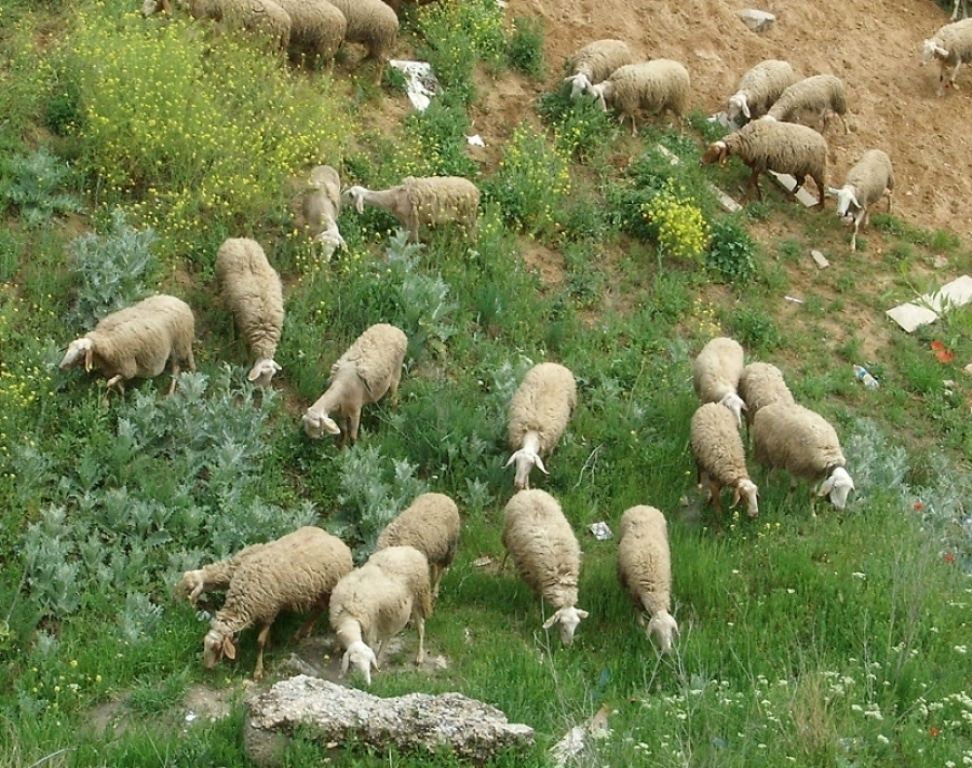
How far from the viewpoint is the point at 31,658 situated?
8797 mm

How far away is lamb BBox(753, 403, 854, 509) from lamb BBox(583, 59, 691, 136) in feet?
17.5

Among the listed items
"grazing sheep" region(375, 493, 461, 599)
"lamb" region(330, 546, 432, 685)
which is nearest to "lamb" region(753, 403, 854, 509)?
"grazing sheep" region(375, 493, 461, 599)

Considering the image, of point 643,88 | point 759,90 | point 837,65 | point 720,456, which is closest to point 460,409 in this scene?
point 720,456

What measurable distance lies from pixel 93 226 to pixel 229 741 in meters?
5.76

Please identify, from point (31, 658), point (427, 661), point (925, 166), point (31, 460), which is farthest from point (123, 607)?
point (925, 166)

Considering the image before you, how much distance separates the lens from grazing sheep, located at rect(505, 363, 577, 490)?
35.6 feet

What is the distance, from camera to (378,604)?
8859 millimetres

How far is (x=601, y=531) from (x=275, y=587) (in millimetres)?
2985

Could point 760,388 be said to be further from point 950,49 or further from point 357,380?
point 950,49

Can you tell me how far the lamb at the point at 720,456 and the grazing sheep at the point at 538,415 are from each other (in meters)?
1.10

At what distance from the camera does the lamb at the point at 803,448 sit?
10875 millimetres

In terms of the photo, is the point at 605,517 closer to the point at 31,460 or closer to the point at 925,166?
the point at 31,460

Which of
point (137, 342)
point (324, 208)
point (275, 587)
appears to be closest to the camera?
point (275, 587)

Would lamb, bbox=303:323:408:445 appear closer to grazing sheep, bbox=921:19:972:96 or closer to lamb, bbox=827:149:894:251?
lamb, bbox=827:149:894:251
